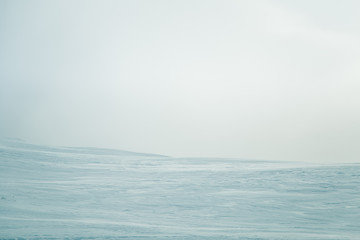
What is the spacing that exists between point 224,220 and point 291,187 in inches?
36.3

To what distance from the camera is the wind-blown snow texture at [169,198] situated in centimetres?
219

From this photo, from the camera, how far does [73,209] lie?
2.55 m

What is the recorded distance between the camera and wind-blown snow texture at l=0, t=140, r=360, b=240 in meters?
2.19

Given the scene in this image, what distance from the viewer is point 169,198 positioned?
2877 millimetres

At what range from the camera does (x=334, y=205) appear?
110 inches

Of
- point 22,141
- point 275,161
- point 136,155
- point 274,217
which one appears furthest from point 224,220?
point 22,141

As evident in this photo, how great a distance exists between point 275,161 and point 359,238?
75.3 inches

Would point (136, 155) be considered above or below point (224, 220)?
above

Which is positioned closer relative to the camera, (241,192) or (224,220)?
(224,220)

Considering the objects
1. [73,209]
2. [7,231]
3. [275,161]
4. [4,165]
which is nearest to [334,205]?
[275,161]

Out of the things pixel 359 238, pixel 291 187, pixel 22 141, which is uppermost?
pixel 22 141

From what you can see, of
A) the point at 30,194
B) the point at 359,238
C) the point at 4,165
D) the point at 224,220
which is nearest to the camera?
the point at 359,238

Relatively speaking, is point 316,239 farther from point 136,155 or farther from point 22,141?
point 22,141

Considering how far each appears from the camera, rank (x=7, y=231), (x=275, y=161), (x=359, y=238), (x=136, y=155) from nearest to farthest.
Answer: (x=7, y=231), (x=359, y=238), (x=275, y=161), (x=136, y=155)
